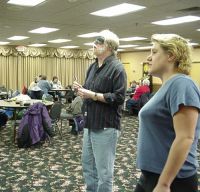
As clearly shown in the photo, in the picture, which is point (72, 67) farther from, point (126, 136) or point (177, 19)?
point (126, 136)

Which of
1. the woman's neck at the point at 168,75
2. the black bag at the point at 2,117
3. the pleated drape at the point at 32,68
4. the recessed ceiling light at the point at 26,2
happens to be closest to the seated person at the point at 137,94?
the black bag at the point at 2,117

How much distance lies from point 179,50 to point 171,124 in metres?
0.33

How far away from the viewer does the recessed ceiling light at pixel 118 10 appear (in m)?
6.28

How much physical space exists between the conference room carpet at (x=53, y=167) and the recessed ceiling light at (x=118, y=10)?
9.02 feet

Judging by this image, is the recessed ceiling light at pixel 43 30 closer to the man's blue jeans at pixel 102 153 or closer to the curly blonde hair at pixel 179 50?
the man's blue jeans at pixel 102 153

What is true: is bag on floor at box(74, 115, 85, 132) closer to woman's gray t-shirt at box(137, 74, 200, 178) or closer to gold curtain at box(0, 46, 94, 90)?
woman's gray t-shirt at box(137, 74, 200, 178)

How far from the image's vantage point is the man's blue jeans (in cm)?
217

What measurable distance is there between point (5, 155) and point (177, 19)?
5.36m

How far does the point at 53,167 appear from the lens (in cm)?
414

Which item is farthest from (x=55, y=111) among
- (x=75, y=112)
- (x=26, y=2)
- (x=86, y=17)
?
(x=86, y=17)

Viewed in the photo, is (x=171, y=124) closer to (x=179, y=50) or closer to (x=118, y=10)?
(x=179, y=50)

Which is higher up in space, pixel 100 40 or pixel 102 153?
pixel 100 40

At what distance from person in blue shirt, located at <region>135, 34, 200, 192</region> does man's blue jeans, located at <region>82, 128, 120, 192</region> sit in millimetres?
729

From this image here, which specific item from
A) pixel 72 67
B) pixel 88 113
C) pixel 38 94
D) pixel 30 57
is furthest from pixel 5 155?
pixel 72 67
